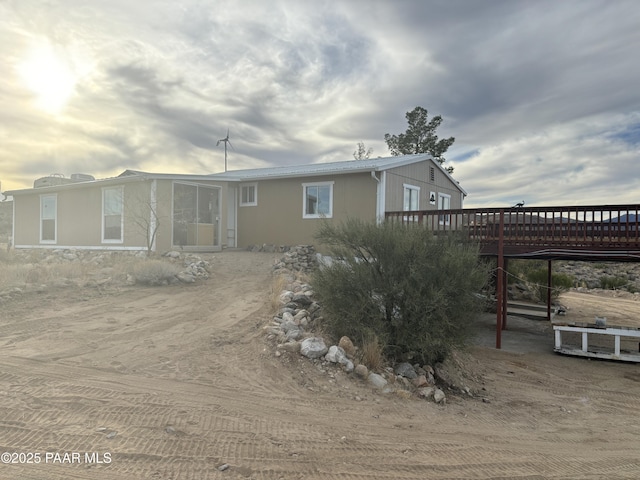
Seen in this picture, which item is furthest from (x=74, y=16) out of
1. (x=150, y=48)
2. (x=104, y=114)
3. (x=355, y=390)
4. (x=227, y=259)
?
(x=355, y=390)

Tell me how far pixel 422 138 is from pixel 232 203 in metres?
17.9

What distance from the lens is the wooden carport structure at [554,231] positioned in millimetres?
8312

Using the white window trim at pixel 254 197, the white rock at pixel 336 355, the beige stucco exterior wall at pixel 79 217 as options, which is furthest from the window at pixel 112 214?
the white rock at pixel 336 355

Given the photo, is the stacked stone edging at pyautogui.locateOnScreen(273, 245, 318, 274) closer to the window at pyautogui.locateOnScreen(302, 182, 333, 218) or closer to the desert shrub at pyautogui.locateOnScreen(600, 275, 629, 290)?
the window at pyautogui.locateOnScreen(302, 182, 333, 218)

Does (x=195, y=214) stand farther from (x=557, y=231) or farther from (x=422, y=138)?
(x=422, y=138)

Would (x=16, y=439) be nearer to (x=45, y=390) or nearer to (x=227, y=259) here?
(x=45, y=390)

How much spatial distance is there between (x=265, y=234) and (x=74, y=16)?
28.5 ft

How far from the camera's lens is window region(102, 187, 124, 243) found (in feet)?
50.2

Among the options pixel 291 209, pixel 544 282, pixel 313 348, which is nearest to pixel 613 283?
pixel 544 282

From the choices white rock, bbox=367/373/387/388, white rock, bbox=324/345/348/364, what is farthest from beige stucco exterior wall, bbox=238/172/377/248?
white rock, bbox=367/373/387/388

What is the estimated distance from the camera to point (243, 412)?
4.14 m

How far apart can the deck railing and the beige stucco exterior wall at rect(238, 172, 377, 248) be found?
3.30 meters

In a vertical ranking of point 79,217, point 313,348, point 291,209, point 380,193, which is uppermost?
point 380,193

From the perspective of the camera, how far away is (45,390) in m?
4.24
